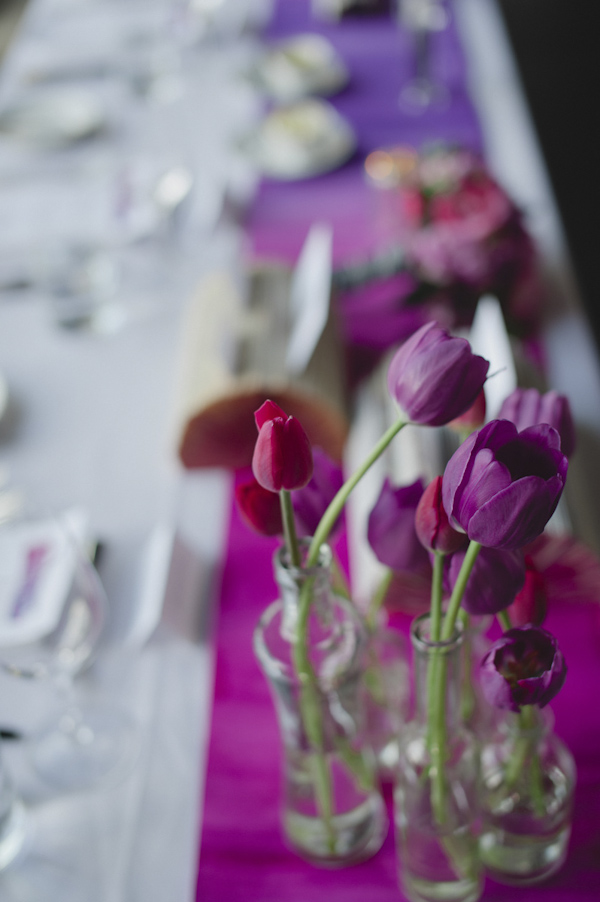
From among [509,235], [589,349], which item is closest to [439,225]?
[509,235]

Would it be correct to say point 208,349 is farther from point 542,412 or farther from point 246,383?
point 542,412

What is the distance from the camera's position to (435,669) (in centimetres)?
44

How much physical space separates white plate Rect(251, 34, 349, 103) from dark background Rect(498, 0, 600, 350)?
2.53 feet

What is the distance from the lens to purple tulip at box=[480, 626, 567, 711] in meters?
0.38

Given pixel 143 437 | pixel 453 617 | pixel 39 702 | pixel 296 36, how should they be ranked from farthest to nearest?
pixel 296 36
pixel 143 437
pixel 39 702
pixel 453 617

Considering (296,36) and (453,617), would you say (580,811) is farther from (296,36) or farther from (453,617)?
(296,36)

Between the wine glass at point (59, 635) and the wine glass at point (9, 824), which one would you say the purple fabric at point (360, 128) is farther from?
the wine glass at point (9, 824)

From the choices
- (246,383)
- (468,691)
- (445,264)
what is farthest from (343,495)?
(445,264)

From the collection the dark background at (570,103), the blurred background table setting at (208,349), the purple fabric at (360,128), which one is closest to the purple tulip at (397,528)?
the blurred background table setting at (208,349)

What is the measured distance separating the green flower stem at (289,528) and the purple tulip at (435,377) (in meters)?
0.07

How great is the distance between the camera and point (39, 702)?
699mm

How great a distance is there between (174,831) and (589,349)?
28.4 inches

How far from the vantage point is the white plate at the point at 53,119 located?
1513mm

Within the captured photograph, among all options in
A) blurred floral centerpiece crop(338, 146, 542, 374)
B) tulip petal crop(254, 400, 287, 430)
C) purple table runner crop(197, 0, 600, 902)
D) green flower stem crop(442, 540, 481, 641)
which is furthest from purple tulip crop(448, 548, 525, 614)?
blurred floral centerpiece crop(338, 146, 542, 374)
